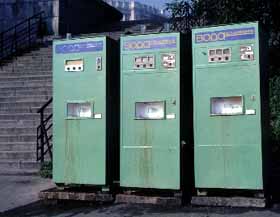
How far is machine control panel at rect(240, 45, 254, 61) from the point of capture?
7250 mm

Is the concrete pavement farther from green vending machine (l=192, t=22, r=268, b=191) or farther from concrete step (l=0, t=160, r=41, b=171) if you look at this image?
green vending machine (l=192, t=22, r=268, b=191)

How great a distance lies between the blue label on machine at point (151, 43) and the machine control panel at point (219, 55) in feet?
1.72

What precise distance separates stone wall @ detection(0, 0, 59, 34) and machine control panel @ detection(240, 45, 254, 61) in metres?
16.7

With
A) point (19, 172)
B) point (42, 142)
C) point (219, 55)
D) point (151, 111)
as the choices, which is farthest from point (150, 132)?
point (42, 142)

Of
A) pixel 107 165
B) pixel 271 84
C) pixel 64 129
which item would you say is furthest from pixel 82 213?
pixel 271 84

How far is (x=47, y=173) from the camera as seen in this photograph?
10.5 m

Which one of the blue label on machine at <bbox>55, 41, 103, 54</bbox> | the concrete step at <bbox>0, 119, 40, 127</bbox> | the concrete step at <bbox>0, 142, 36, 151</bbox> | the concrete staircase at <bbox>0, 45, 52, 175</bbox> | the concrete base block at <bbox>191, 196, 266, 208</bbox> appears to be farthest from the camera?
the concrete step at <bbox>0, 119, 40, 127</bbox>

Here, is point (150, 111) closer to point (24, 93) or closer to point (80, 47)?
point (80, 47)

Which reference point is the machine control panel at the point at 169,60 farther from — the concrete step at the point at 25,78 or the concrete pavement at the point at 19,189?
the concrete step at the point at 25,78

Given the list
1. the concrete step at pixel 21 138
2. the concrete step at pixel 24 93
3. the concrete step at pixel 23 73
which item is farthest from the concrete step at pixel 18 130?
the concrete step at pixel 23 73

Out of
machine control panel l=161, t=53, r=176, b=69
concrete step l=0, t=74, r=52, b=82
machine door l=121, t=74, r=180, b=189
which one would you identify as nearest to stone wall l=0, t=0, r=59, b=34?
concrete step l=0, t=74, r=52, b=82

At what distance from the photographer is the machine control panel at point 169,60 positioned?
7.63 metres

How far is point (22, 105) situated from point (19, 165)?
348cm

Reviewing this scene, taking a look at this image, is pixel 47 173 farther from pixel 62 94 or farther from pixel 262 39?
pixel 262 39
